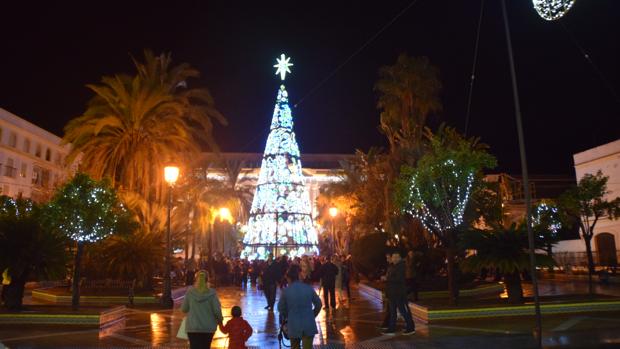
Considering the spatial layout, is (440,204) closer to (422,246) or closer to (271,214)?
(422,246)

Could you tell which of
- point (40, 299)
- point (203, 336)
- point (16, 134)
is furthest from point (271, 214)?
point (203, 336)

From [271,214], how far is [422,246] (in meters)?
13.9

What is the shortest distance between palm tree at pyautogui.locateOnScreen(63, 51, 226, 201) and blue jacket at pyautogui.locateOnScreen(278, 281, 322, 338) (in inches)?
681

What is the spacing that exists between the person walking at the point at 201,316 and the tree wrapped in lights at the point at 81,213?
9050 mm

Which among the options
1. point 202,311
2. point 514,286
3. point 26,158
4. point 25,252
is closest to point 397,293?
point 514,286

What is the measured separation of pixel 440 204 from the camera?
16.2 metres

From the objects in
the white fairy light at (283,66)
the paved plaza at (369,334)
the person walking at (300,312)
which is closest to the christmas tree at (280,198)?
the white fairy light at (283,66)

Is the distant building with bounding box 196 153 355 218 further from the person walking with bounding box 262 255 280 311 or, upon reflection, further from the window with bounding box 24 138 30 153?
the person walking with bounding box 262 255 280 311

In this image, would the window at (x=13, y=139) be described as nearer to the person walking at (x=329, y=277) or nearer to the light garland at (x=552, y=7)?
the person walking at (x=329, y=277)

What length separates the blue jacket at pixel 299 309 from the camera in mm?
6984

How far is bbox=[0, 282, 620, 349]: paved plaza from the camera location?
9953mm

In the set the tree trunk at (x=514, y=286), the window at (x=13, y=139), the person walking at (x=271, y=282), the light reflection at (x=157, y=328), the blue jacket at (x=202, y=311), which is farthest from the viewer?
the window at (x=13, y=139)

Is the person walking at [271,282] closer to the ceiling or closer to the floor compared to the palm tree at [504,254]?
closer to the floor

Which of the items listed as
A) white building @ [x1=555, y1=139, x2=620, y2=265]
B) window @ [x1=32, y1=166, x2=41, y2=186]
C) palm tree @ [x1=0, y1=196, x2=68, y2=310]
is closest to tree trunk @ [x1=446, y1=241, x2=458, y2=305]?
palm tree @ [x1=0, y1=196, x2=68, y2=310]
